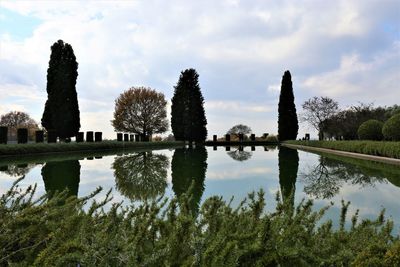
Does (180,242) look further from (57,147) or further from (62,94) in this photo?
(62,94)

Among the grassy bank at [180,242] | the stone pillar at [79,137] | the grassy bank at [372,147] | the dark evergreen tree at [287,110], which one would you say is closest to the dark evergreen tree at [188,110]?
the dark evergreen tree at [287,110]

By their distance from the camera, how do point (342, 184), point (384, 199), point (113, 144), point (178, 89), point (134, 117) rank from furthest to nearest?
1. point (134, 117)
2. point (178, 89)
3. point (113, 144)
4. point (342, 184)
5. point (384, 199)

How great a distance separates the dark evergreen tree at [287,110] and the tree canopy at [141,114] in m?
14.2

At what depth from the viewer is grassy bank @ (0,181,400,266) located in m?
1.60

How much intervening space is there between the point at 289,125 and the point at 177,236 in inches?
1593

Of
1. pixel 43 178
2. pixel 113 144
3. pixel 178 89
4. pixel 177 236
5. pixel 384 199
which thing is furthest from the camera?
pixel 178 89

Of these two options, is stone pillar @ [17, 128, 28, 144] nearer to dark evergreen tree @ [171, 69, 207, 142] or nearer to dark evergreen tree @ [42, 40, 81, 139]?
dark evergreen tree @ [42, 40, 81, 139]

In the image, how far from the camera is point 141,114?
45125 mm

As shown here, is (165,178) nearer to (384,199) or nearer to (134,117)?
(384,199)

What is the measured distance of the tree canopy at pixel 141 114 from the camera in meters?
45.0

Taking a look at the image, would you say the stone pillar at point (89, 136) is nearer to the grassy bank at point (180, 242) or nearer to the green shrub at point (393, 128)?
the green shrub at point (393, 128)

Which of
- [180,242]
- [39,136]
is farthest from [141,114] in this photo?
[180,242]

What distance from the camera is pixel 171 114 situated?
40.8 m

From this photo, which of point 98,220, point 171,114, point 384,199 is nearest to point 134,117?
point 171,114
